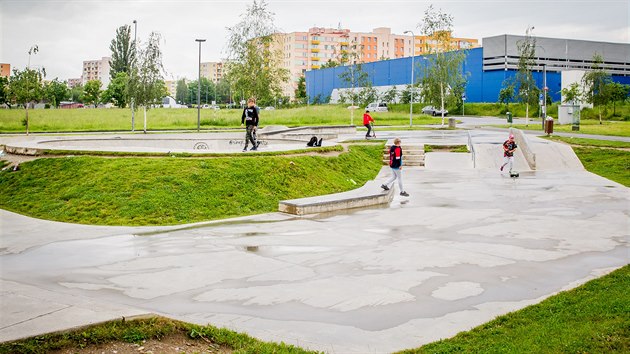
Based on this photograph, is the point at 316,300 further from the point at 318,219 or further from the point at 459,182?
the point at 459,182

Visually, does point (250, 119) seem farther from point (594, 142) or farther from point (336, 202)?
point (594, 142)

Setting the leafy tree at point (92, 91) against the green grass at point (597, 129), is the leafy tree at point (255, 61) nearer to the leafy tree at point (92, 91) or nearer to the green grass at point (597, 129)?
the green grass at point (597, 129)

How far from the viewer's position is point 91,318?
6.37 m

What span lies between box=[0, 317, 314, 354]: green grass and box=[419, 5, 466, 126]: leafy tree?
150 feet

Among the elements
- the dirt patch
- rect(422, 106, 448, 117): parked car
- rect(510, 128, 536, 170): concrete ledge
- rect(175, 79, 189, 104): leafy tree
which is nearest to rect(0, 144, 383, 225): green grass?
the dirt patch

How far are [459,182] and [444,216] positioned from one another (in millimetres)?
7226

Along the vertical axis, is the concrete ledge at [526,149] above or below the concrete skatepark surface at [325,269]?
above

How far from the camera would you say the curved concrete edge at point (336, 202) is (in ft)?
49.0

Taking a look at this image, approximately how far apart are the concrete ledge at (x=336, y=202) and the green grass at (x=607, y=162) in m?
10.3

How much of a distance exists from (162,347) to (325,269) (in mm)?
3987

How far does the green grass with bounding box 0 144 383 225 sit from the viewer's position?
14422mm

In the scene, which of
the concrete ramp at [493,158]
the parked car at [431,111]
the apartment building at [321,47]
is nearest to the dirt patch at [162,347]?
the concrete ramp at [493,158]

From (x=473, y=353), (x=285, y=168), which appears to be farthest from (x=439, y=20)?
(x=473, y=353)

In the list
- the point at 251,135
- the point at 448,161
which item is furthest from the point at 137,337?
the point at 448,161
